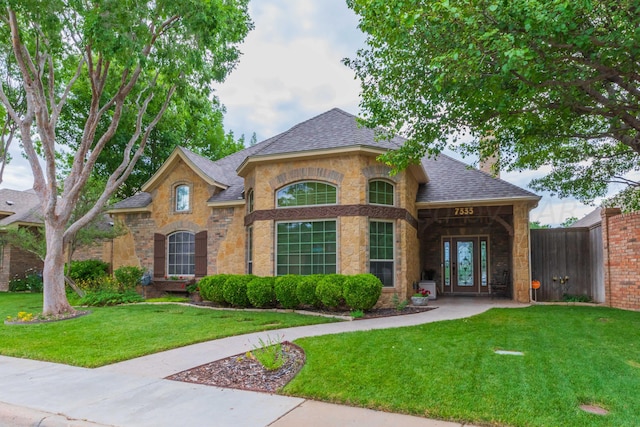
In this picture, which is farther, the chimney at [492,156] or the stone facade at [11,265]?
the stone facade at [11,265]

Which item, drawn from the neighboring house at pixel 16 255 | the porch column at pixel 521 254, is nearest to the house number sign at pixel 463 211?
the porch column at pixel 521 254

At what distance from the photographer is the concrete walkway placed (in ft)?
13.3

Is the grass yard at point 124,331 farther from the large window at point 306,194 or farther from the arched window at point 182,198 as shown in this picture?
the arched window at point 182,198

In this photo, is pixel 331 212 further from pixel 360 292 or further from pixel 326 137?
pixel 360 292

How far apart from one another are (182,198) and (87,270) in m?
4.84

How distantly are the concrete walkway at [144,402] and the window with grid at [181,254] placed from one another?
9.02m

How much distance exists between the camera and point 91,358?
6465 millimetres

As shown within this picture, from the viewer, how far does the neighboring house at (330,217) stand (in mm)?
11773

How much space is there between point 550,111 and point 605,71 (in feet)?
7.47

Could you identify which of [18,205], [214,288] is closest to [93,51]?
[214,288]

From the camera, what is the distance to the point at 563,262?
43.4ft

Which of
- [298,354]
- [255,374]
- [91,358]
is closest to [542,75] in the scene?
[298,354]

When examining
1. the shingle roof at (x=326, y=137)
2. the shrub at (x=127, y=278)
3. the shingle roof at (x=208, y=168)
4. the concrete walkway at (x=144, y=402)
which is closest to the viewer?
the concrete walkway at (x=144, y=402)

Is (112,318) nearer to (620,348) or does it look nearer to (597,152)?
(620,348)
